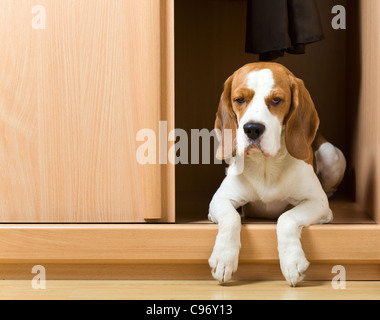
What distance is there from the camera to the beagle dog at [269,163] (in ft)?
4.67

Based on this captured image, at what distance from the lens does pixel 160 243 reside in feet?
4.92

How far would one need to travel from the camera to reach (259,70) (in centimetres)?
156

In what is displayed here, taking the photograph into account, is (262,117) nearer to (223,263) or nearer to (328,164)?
(223,263)

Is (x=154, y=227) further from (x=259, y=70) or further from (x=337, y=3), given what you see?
(x=337, y=3)

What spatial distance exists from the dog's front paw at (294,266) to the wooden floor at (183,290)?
1.3 inches

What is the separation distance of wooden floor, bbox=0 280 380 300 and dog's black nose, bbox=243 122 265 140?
421 mm

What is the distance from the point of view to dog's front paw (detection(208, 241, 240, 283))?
55.3 inches

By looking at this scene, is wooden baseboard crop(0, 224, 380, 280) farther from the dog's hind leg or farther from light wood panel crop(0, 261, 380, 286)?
the dog's hind leg

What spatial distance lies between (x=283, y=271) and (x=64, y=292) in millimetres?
600

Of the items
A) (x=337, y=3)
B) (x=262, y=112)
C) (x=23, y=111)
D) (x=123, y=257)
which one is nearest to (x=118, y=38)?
(x=23, y=111)

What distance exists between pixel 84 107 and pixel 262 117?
0.53 meters

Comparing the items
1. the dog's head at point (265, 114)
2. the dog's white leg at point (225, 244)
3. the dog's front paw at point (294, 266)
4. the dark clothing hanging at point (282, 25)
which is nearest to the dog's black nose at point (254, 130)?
the dog's head at point (265, 114)

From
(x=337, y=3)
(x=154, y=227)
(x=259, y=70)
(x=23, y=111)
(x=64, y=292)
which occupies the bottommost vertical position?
(x=64, y=292)

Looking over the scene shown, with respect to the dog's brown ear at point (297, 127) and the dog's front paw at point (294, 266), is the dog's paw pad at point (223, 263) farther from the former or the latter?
the dog's brown ear at point (297, 127)
